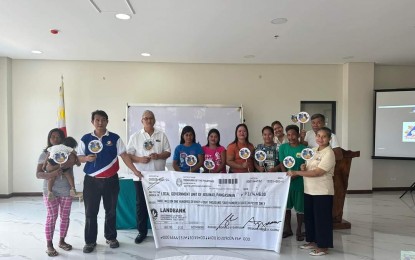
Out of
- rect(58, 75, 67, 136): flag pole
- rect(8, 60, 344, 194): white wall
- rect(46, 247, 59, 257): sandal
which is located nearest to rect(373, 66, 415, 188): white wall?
rect(8, 60, 344, 194): white wall

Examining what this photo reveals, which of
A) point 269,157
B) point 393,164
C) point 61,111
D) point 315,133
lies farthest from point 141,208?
point 393,164

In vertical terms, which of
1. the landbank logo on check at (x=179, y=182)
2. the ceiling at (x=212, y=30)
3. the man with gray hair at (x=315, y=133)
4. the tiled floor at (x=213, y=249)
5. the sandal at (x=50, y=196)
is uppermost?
the ceiling at (x=212, y=30)

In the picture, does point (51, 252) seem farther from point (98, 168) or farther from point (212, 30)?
point (212, 30)

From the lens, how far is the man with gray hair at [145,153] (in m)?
3.18

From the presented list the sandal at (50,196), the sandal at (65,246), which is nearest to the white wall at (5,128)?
the sandal at (65,246)

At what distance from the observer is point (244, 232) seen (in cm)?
297

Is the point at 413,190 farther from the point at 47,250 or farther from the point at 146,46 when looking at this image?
the point at 47,250

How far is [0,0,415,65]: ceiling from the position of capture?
3.23 meters

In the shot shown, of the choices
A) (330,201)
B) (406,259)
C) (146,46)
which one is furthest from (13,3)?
(406,259)

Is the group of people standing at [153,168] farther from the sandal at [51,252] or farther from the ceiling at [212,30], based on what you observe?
the ceiling at [212,30]

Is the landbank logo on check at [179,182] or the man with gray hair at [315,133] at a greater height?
the man with gray hair at [315,133]

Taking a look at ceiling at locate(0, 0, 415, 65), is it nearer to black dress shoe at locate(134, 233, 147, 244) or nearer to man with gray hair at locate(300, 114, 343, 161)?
man with gray hair at locate(300, 114, 343, 161)

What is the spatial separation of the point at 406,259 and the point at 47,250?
148 inches

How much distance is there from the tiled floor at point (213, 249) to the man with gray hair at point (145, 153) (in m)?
0.39
